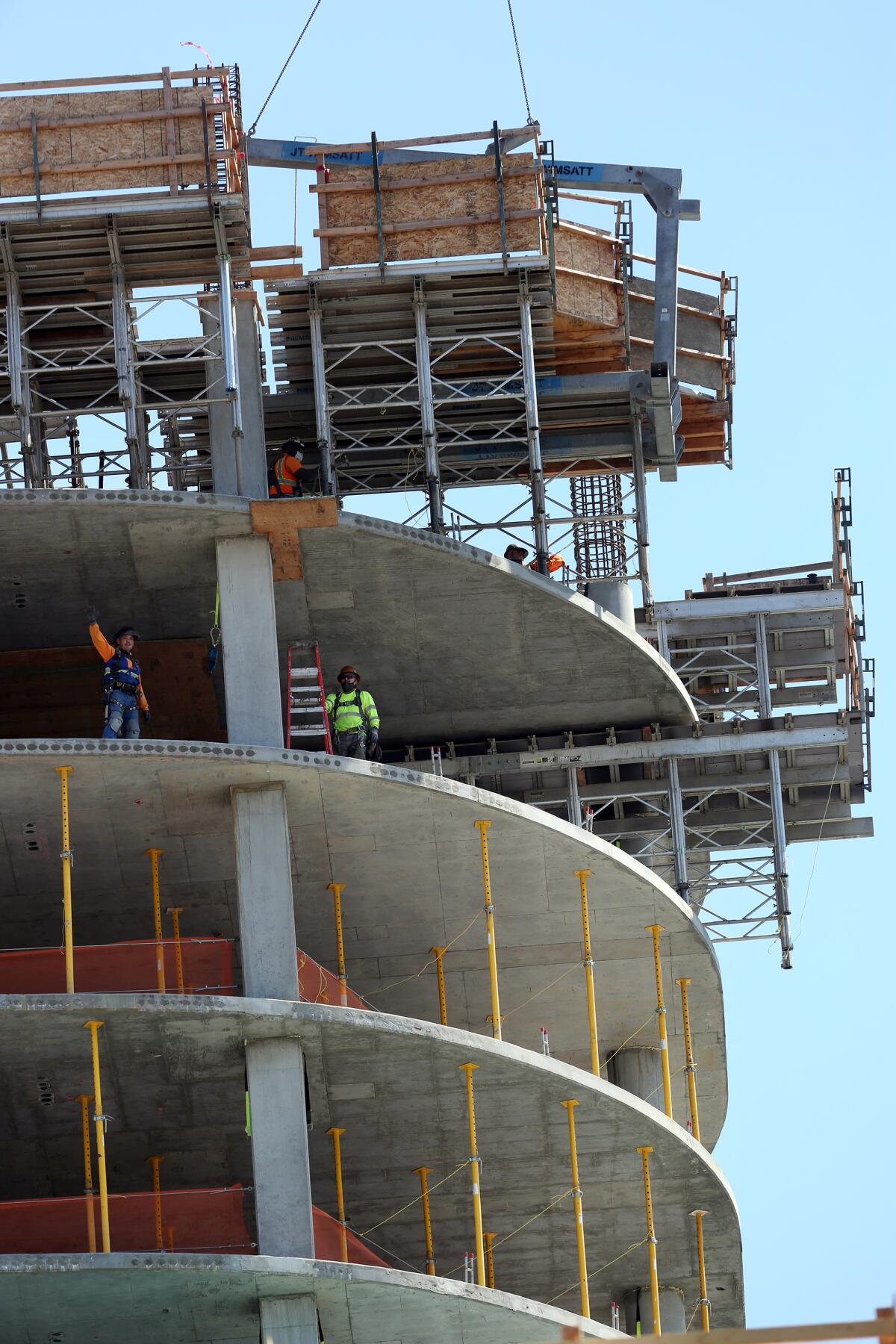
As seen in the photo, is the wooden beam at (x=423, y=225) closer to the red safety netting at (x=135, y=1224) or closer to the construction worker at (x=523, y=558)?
the construction worker at (x=523, y=558)

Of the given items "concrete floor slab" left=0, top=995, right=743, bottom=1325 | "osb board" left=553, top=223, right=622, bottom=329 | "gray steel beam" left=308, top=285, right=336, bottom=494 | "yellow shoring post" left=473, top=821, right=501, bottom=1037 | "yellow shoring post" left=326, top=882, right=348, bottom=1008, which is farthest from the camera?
"osb board" left=553, top=223, right=622, bottom=329

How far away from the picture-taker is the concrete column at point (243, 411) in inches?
1272

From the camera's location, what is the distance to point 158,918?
28.5 meters

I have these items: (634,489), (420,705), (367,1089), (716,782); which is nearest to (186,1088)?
(367,1089)

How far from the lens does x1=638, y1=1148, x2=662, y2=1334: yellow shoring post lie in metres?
30.4

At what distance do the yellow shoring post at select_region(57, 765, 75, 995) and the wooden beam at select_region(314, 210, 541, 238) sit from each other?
9608 mm

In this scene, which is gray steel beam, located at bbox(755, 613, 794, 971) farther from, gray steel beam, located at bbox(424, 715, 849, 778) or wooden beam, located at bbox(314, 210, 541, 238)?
wooden beam, located at bbox(314, 210, 541, 238)

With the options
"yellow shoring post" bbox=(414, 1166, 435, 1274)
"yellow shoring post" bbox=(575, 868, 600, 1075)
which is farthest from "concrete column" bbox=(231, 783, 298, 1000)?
"yellow shoring post" bbox=(414, 1166, 435, 1274)

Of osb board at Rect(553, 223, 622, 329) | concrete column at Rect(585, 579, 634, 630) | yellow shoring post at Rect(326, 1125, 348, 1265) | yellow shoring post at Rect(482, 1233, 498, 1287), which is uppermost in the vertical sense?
osb board at Rect(553, 223, 622, 329)

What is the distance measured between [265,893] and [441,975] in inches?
149

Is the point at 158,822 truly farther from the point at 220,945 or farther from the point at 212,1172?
the point at 212,1172

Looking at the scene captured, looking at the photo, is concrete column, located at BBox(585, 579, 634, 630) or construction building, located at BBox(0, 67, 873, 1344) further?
concrete column, located at BBox(585, 579, 634, 630)

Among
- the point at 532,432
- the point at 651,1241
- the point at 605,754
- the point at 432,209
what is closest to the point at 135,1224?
the point at 651,1241

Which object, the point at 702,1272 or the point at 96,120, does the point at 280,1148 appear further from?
the point at 96,120
